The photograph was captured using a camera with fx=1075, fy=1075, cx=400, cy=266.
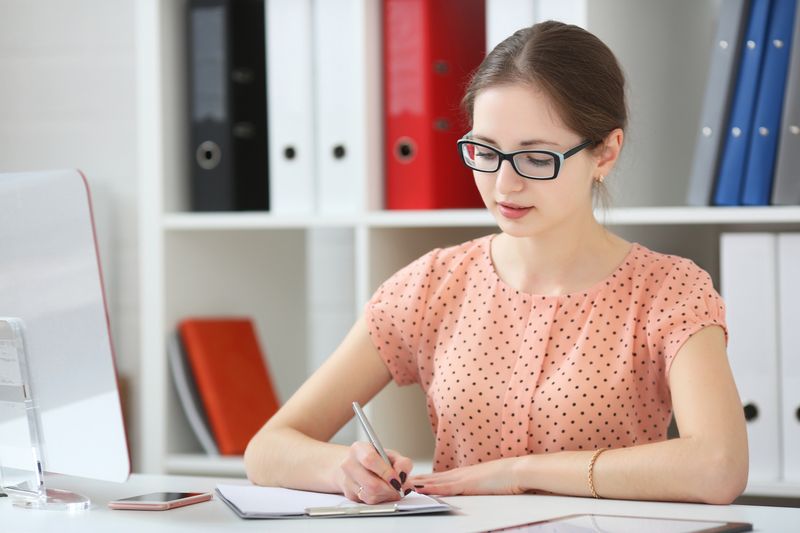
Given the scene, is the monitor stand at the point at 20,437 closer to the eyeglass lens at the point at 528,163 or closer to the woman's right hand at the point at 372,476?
the woman's right hand at the point at 372,476

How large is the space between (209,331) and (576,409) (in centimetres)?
97

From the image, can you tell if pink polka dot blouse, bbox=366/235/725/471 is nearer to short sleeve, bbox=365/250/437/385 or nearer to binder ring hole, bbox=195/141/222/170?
short sleeve, bbox=365/250/437/385

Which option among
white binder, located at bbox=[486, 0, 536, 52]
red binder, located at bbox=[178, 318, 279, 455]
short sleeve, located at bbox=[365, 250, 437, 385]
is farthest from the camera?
red binder, located at bbox=[178, 318, 279, 455]

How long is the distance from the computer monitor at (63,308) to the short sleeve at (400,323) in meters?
0.54

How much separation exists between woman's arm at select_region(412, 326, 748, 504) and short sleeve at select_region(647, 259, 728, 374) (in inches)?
2.1

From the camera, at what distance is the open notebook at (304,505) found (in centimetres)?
113

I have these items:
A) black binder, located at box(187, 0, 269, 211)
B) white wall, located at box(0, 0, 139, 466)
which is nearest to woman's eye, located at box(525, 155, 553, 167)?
black binder, located at box(187, 0, 269, 211)

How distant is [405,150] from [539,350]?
619mm

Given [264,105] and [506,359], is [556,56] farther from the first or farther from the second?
[264,105]

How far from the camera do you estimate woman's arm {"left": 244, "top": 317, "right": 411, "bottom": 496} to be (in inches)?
48.2

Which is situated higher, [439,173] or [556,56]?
[556,56]

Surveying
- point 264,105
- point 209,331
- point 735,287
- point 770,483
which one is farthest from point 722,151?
point 209,331

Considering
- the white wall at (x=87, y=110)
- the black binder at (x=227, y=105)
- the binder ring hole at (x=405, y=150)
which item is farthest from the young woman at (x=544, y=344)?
the white wall at (x=87, y=110)

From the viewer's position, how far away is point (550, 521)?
1.08 metres
